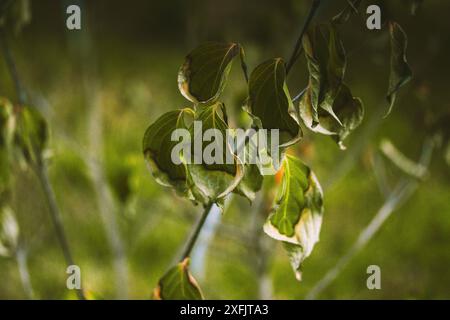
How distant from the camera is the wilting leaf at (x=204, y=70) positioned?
0.44 meters

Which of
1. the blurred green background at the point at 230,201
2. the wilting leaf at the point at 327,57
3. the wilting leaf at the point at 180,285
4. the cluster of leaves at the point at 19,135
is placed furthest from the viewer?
the blurred green background at the point at 230,201

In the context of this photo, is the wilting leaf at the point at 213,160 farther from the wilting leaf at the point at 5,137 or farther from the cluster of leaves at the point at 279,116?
the wilting leaf at the point at 5,137

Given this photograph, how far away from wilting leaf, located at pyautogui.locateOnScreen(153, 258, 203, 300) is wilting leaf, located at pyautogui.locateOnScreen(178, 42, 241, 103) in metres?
0.17

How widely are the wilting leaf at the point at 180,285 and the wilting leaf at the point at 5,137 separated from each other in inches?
9.4

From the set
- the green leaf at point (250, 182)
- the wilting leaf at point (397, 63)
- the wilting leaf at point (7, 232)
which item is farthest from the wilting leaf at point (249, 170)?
the wilting leaf at point (7, 232)

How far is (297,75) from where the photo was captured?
2.35 metres

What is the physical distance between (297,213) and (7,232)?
0.43 metres

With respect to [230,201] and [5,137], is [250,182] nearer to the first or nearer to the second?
[5,137]

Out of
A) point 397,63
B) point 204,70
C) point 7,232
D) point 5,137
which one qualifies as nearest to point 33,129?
point 5,137

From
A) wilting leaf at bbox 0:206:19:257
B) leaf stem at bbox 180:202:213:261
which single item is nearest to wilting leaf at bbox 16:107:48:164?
wilting leaf at bbox 0:206:19:257

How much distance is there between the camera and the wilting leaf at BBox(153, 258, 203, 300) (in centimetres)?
55

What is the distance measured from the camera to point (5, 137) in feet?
2.12

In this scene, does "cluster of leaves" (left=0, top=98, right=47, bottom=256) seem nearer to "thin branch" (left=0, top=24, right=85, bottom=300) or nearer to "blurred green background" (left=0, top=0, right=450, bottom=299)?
"thin branch" (left=0, top=24, right=85, bottom=300)
